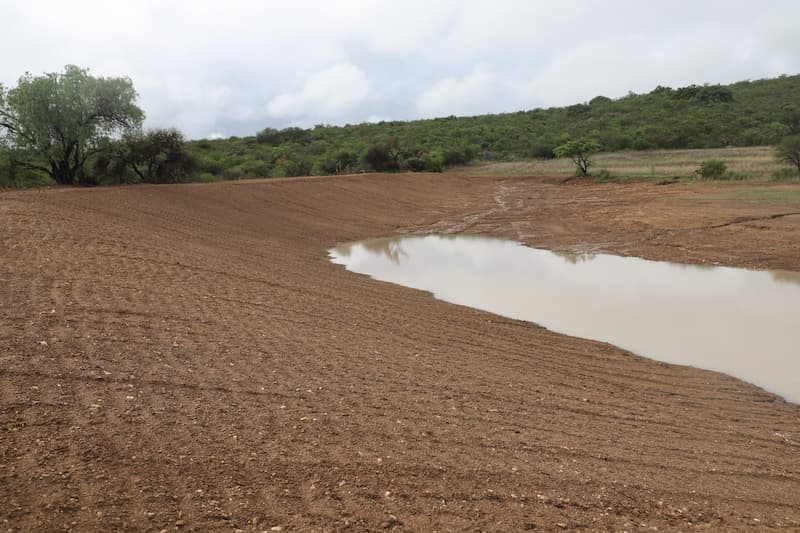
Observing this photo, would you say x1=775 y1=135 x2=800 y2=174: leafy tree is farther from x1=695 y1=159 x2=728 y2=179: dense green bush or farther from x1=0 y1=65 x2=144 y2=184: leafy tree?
x1=0 y1=65 x2=144 y2=184: leafy tree

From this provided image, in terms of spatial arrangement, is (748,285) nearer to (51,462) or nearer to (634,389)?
(634,389)

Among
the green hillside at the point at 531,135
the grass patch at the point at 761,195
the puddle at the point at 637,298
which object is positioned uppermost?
the green hillside at the point at 531,135

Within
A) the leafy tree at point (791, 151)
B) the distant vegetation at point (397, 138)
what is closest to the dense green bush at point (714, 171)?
the distant vegetation at point (397, 138)

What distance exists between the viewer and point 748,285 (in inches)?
587

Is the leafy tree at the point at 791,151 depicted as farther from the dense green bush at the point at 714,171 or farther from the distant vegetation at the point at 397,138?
the dense green bush at the point at 714,171

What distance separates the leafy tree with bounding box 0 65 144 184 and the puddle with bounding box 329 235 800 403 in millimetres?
13541

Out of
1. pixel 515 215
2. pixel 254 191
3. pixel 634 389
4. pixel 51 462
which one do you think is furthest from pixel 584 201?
pixel 51 462

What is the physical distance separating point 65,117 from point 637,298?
24202 mm

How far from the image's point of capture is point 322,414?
226 inches

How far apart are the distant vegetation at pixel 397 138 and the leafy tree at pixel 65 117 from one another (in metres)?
0.05

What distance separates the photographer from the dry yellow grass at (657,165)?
40.3 m

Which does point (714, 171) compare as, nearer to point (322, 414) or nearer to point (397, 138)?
point (397, 138)

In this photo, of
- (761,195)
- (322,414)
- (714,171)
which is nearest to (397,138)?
(714,171)

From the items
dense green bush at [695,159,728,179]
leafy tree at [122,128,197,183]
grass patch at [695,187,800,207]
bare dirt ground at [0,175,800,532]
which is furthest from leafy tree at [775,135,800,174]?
leafy tree at [122,128,197,183]
